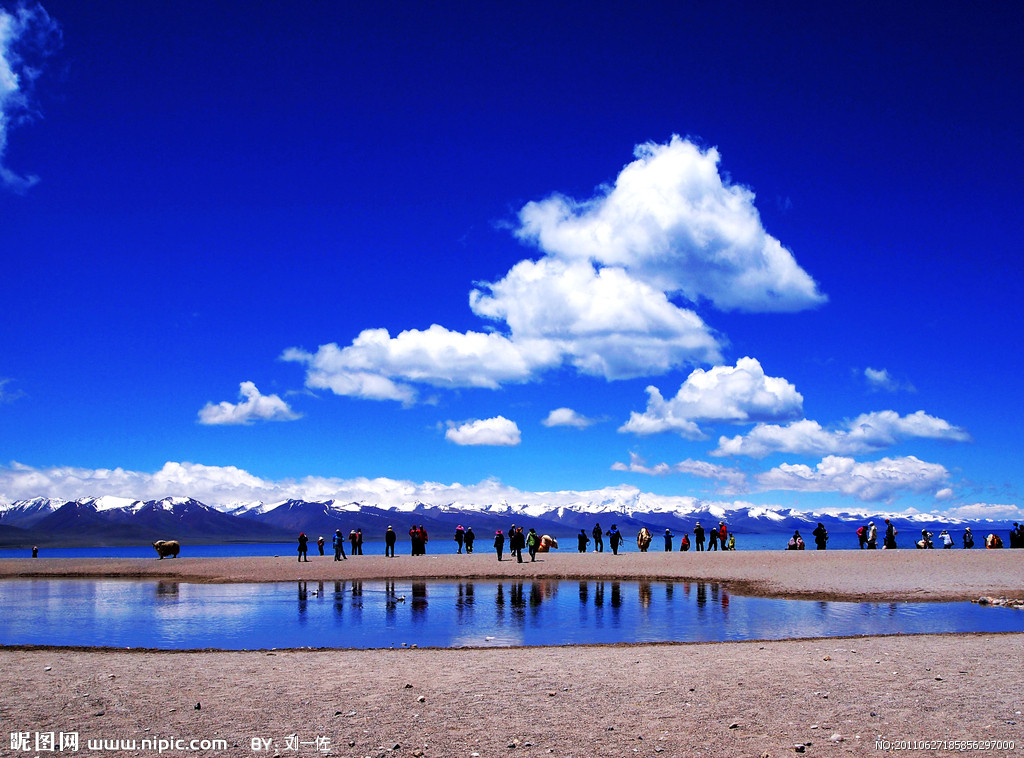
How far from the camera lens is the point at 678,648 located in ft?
53.3

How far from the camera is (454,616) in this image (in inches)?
918

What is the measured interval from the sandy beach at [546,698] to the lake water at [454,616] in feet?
8.72

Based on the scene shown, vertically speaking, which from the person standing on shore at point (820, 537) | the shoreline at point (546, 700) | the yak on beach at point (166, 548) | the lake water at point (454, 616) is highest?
the shoreline at point (546, 700)

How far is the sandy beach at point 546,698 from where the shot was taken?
30.9 feet

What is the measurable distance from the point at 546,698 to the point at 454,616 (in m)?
12.3

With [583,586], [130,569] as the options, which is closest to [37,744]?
[583,586]

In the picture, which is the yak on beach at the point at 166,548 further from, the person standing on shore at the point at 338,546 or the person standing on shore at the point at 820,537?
the person standing on shore at the point at 820,537

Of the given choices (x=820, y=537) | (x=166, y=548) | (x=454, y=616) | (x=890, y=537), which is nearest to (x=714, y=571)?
(x=454, y=616)

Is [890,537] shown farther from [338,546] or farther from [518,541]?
[338,546]

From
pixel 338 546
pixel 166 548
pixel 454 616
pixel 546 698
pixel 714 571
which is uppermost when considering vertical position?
pixel 546 698

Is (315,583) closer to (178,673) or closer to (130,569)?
(130,569)

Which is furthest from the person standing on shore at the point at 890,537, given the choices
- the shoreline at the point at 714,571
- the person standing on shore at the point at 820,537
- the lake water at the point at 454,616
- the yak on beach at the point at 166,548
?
the yak on beach at the point at 166,548

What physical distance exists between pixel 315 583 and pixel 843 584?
2470 centimetres

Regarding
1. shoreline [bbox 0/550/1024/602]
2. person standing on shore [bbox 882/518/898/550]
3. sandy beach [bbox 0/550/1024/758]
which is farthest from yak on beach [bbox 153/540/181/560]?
person standing on shore [bbox 882/518/898/550]
